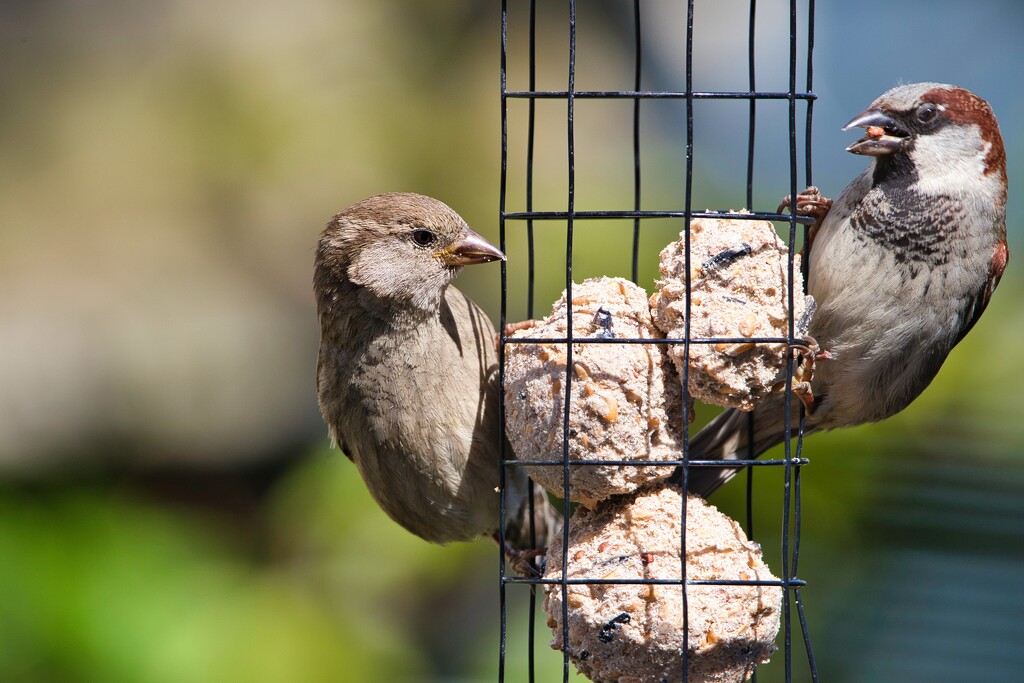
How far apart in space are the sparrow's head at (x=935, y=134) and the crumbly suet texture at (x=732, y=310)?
0.54 meters

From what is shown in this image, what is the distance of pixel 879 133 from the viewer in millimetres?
2273

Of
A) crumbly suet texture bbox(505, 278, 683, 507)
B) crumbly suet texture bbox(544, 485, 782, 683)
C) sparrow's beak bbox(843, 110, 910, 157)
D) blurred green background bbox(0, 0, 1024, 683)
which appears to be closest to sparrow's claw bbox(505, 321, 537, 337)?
crumbly suet texture bbox(505, 278, 683, 507)

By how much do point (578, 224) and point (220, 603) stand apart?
2122 millimetres

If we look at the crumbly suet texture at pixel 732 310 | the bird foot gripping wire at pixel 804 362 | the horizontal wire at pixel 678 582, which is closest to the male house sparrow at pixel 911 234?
the bird foot gripping wire at pixel 804 362

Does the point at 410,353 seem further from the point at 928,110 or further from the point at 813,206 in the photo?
the point at 928,110

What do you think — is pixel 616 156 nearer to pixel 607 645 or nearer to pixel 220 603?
pixel 220 603

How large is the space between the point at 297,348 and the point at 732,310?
362 centimetres

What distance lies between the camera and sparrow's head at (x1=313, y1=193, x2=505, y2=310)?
2430 mm

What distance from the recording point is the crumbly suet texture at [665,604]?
6.05ft

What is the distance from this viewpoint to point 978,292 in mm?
2367

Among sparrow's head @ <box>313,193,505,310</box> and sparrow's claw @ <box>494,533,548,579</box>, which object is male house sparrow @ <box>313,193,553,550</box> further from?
sparrow's claw @ <box>494,533,548,579</box>

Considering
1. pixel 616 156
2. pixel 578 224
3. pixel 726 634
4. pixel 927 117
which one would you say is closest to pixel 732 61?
pixel 616 156

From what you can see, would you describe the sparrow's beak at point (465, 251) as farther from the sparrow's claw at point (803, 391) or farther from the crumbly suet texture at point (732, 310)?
the sparrow's claw at point (803, 391)

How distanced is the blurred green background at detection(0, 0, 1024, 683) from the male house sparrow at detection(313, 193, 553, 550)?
1436 mm
